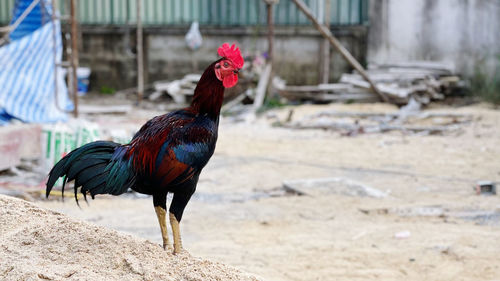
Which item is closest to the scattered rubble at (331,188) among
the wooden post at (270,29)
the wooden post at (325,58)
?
the wooden post at (270,29)

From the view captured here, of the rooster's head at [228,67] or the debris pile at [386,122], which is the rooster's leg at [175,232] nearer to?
the rooster's head at [228,67]

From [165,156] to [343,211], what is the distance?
12.5 feet

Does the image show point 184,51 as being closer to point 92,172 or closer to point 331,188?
point 331,188

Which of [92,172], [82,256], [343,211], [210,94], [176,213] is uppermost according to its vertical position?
[210,94]

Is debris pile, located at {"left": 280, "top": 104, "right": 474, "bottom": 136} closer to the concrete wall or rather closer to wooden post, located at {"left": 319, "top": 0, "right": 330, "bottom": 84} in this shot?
the concrete wall

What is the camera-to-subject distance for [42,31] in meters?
9.88

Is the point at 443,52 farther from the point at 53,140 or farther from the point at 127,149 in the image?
the point at 127,149

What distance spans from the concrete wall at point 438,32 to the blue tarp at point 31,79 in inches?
299

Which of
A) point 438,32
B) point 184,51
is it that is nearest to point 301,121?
point 438,32

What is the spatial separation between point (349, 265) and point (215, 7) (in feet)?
39.1

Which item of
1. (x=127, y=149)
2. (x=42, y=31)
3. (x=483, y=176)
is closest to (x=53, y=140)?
(x=42, y=31)

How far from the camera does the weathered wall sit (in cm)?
1565

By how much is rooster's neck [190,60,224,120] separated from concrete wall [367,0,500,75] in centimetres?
1178

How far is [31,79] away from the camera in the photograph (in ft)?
31.7
